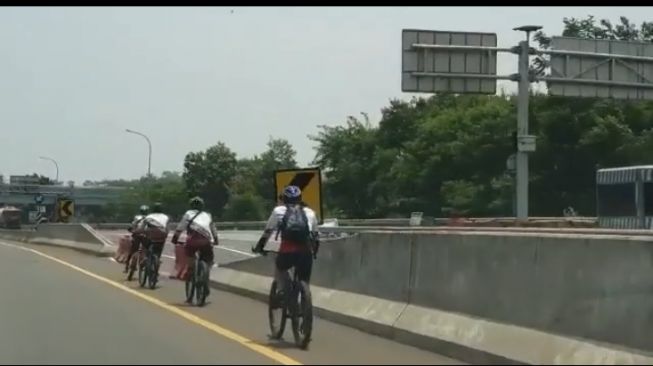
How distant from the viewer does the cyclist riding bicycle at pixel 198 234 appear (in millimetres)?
18406

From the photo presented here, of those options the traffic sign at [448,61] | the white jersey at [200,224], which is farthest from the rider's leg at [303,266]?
the traffic sign at [448,61]

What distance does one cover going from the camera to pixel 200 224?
18.8 metres

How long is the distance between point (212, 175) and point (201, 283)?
9102 centimetres

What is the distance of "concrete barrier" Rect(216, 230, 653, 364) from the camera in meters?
9.59

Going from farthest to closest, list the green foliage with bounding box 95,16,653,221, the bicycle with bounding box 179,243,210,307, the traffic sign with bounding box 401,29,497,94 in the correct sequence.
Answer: the green foliage with bounding box 95,16,653,221 < the traffic sign with bounding box 401,29,497,94 < the bicycle with bounding box 179,243,210,307

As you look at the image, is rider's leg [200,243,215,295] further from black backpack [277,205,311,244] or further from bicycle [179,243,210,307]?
black backpack [277,205,311,244]

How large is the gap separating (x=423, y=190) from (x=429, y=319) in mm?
55322

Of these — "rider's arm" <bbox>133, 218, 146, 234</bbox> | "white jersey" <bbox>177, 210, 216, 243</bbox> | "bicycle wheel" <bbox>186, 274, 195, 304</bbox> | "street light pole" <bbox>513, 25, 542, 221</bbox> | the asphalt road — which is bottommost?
the asphalt road

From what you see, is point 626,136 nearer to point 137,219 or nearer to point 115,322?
point 137,219

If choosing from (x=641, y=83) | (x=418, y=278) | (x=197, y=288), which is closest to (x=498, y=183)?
(x=641, y=83)

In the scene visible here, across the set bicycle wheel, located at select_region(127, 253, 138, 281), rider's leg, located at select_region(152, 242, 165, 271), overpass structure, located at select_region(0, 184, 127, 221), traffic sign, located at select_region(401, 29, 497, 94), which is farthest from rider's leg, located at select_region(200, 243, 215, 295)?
overpass structure, located at select_region(0, 184, 127, 221)

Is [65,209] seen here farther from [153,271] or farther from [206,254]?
[206,254]

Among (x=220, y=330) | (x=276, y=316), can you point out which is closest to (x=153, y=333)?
(x=220, y=330)

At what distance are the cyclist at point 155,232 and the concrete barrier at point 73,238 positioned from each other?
15.9 meters
